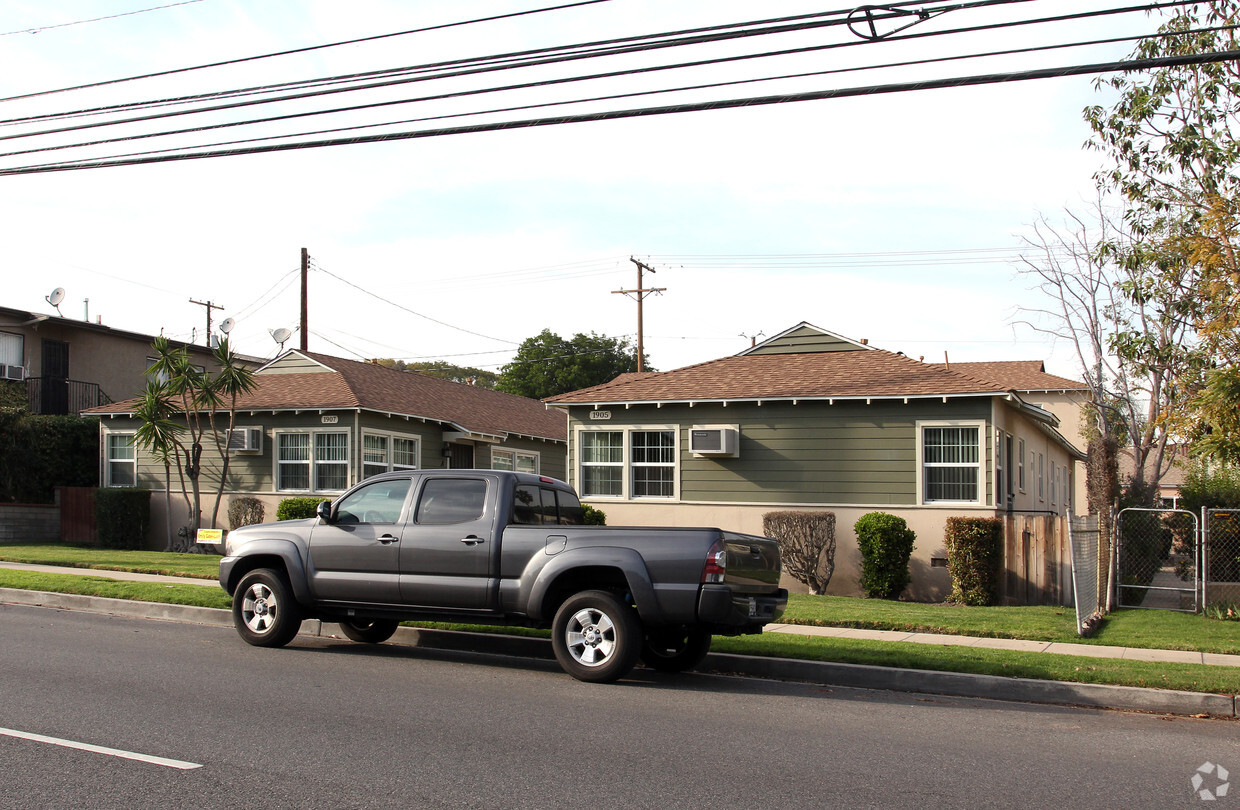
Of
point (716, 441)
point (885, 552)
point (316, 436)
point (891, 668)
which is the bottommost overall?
point (891, 668)

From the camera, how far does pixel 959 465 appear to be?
18.2 meters

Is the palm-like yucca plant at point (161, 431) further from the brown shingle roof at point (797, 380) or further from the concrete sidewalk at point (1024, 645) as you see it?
the concrete sidewalk at point (1024, 645)

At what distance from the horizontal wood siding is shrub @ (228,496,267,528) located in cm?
979

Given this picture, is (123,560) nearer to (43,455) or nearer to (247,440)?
(247,440)

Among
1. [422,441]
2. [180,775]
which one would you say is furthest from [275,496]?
[180,775]

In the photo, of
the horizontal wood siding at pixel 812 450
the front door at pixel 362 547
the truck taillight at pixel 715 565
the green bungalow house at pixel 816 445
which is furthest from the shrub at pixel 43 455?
the truck taillight at pixel 715 565

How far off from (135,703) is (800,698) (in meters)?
5.29

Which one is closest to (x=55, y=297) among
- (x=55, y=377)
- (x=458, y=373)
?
(x=55, y=377)

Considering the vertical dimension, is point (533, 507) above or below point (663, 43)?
below

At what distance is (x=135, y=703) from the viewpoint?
772cm

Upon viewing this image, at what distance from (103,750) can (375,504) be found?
4395 millimetres

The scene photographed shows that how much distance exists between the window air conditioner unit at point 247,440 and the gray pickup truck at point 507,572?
1466 cm

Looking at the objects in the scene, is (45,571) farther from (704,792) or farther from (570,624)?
(704,792)

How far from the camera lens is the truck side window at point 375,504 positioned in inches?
410
